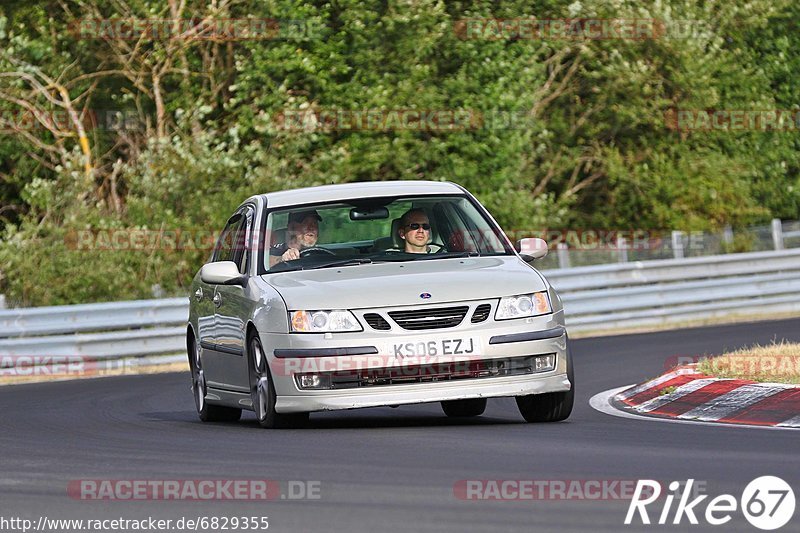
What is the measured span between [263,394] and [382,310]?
109 cm

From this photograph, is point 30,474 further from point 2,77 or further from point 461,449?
point 2,77

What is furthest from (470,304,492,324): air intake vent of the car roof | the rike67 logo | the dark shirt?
the rike67 logo

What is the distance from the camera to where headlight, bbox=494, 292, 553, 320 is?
10.7 meters

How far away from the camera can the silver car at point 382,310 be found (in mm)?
10516

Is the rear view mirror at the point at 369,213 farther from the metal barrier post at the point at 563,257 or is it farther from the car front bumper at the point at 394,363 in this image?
the metal barrier post at the point at 563,257

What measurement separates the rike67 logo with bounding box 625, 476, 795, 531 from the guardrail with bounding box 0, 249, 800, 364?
14.6m

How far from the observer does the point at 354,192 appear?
12156mm

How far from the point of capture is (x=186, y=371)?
2084cm

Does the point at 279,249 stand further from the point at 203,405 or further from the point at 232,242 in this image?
the point at 203,405

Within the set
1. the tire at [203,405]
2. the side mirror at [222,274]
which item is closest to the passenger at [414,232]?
the side mirror at [222,274]

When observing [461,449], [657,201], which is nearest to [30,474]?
[461,449]

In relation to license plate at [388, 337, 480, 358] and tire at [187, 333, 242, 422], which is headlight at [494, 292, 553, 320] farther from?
tire at [187, 333, 242, 422]

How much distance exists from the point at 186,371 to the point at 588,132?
49.4 ft

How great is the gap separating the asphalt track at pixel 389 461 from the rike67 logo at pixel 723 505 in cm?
6
